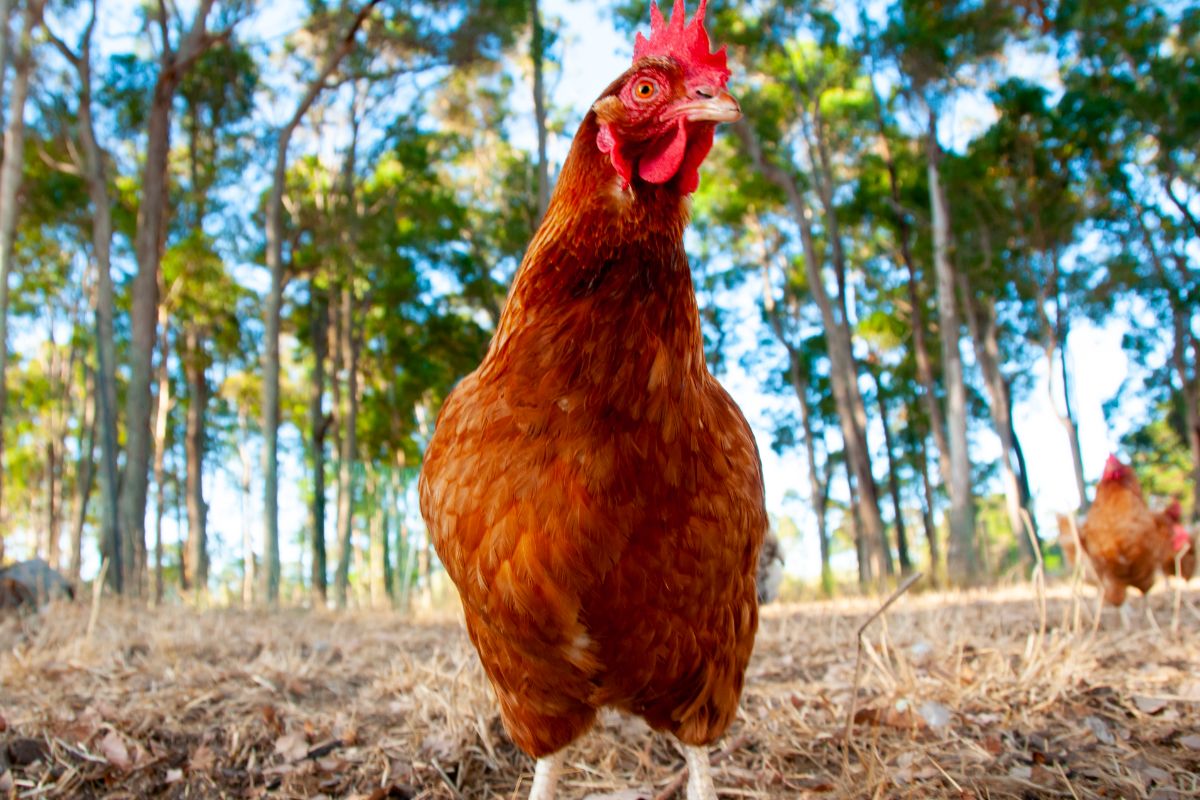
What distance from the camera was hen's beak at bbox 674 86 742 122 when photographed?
5.20ft

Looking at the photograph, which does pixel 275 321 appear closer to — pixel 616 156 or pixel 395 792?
pixel 395 792

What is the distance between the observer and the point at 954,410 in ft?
37.7

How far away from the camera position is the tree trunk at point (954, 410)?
10.5 m

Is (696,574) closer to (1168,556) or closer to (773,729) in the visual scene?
(773,729)

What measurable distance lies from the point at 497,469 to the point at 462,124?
1591 centimetres

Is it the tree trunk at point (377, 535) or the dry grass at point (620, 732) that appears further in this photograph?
the tree trunk at point (377, 535)

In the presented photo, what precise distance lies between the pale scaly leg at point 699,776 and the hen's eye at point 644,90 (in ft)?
5.29

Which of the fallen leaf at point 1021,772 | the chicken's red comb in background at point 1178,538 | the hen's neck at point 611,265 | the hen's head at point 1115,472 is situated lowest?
the fallen leaf at point 1021,772

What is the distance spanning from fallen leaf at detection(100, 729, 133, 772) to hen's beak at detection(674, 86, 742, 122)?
258cm

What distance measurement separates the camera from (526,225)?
51.3ft

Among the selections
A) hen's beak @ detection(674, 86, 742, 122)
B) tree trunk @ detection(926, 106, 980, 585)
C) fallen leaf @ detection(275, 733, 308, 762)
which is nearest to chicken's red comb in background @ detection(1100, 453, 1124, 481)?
tree trunk @ detection(926, 106, 980, 585)


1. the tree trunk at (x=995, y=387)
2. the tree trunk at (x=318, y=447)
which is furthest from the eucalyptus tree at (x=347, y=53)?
the tree trunk at (x=995, y=387)

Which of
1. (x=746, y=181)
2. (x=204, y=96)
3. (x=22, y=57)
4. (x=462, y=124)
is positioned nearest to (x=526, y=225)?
(x=462, y=124)

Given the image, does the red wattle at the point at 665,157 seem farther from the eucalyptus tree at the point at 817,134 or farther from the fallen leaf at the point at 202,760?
the eucalyptus tree at the point at 817,134
